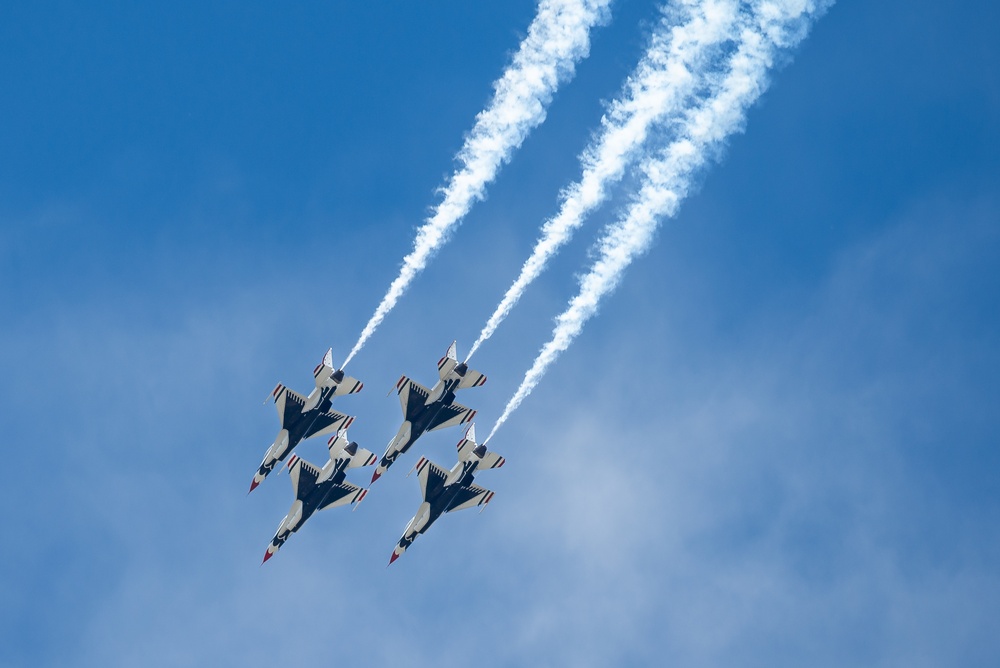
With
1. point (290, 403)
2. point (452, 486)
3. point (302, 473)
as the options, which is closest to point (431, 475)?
point (452, 486)

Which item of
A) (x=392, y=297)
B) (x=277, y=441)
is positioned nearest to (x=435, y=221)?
(x=392, y=297)

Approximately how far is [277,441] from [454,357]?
9.99 metres

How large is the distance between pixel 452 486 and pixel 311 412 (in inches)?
282

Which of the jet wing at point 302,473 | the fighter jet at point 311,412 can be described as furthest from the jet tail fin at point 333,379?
the jet wing at point 302,473

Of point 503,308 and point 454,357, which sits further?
point 454,357

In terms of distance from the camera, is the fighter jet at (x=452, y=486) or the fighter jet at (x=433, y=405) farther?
the fighter jet at (x=452, y=486)

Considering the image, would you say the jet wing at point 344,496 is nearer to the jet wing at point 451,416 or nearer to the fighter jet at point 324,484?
the fighter jet at point 324,484

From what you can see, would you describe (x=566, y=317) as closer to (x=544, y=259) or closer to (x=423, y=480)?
(x=544, y=259)

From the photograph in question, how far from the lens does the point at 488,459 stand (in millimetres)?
68500

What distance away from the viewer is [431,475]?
229 ft

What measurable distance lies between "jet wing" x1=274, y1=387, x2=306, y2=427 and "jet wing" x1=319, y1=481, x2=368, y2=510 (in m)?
4.25

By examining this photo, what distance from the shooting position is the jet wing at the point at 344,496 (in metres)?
71.2

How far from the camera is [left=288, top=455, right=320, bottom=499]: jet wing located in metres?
70.7

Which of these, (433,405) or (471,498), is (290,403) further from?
(471,498)
